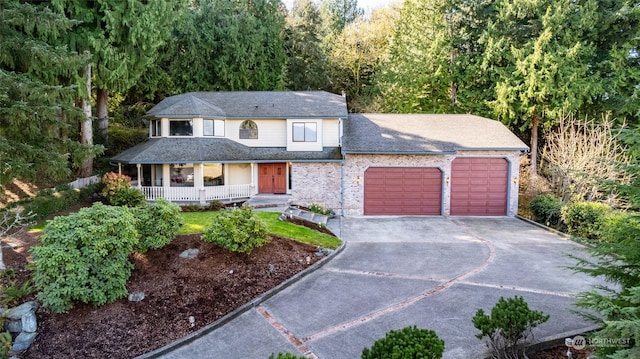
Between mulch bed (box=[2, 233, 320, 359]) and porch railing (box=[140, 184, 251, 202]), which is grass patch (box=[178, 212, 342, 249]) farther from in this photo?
porch railing (box=[140, 184, 251, 202])

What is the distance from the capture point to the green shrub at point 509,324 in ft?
19.3

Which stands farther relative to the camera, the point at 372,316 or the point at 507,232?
the point at 507,232

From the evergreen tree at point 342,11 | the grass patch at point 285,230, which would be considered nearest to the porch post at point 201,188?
the grass patch at point 285,230

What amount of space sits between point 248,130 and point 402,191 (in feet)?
30.6

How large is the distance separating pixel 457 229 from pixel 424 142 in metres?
5.19

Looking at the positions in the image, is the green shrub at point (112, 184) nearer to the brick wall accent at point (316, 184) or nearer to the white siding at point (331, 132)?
the brick wall accent at point (316, 184)

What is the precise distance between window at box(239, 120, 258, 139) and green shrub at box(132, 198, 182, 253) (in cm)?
1124

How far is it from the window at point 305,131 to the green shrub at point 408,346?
15.8 metres

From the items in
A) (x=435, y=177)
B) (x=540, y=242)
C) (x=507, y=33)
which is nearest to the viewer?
(x=540, y=242)

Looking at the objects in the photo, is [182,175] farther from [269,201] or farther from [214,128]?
[269,201]

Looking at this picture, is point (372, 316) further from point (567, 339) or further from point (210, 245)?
point (210, 245)

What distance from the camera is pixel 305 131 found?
20.5m

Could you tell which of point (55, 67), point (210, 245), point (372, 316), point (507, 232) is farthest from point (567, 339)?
point (55, 67)

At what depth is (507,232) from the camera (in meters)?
15.7
